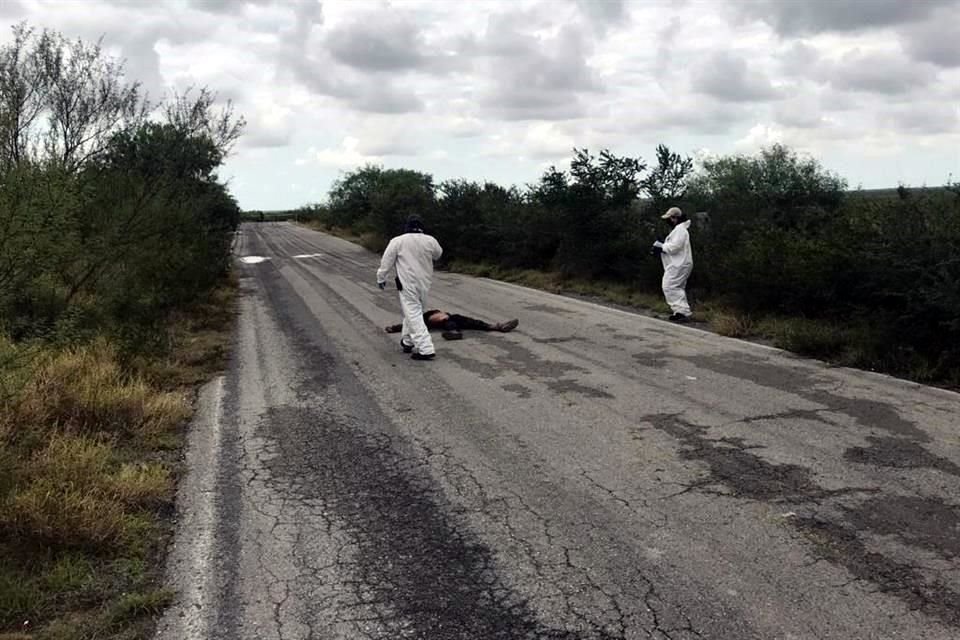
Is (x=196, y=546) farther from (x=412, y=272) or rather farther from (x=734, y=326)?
(x=734, y=326)

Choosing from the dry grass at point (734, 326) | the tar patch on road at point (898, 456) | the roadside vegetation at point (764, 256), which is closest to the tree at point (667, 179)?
the roadside vegetation at point (764, 256)

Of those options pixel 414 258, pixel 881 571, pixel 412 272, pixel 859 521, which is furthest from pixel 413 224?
pixel 881 571

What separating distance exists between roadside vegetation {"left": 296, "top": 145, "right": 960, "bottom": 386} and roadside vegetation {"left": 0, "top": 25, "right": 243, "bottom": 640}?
7.11m

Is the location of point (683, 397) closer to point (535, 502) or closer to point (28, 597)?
point (535, 502)

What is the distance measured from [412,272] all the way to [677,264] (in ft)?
16.1

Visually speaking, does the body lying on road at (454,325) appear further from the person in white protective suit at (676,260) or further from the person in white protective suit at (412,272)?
the person in white protective suit at (676,260)

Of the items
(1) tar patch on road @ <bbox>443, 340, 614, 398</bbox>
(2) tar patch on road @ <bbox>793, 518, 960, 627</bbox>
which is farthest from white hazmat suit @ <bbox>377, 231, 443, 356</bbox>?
(2) tar patch on road @ <bbox>793, 518, 960, 627</bbox>

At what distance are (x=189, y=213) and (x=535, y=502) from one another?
1187 cm

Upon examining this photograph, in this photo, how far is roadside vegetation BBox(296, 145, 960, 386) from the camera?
27.1 feet

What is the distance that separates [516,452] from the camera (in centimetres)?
564

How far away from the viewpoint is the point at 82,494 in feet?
14.7

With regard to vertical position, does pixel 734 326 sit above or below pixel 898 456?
above

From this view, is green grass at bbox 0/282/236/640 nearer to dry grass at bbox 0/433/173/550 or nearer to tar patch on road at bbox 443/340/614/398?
dry grass at bbox 0/433/173/550

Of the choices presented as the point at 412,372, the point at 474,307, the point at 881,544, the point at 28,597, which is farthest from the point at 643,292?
the point at 28,597
